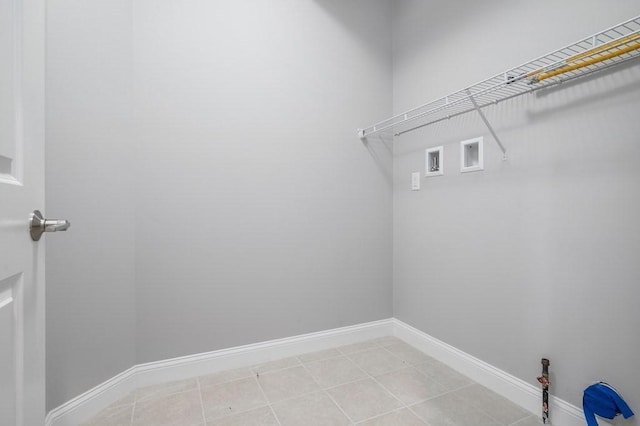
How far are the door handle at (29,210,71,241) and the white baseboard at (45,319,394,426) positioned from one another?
104cm

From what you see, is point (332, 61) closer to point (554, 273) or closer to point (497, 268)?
point (497, 268)

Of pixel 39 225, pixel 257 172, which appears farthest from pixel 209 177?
pixel 39 225

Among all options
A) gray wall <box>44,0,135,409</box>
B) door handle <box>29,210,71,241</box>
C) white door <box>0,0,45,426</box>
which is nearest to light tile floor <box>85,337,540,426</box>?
gray wall <box>44,0,135,409</box>

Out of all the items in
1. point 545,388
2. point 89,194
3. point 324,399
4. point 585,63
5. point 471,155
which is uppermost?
point 585,63

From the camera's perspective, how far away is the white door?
61 centimetres

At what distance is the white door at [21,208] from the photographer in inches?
24.2

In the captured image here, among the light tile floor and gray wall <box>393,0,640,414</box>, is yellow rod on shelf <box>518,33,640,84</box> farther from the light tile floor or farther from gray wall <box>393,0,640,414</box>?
the light tile floor

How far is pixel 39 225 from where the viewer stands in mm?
726

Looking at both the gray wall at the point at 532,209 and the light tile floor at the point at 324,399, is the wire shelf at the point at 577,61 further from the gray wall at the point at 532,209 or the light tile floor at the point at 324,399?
the light tile floor at the point at 324,399

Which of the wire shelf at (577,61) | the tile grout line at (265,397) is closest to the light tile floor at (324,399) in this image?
the tile grout line at (265,397)

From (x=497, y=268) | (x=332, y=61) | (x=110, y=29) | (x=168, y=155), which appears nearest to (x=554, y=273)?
(x=497, y=268)

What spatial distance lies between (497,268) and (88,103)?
87.5 inches

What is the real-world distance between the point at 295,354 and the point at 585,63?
212 cm

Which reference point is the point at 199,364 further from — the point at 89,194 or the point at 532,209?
the point at 532,209
